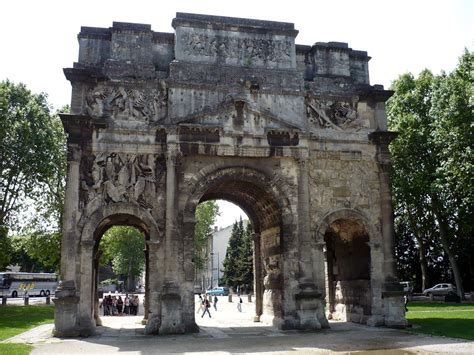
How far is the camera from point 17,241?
38125mm

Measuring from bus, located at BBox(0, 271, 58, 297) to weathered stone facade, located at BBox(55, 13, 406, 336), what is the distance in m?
34.9

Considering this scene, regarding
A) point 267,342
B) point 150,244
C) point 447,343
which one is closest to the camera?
point 447,343

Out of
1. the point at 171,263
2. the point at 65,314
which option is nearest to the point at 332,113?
the point at 171,263

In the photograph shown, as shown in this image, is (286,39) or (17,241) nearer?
(286,39)

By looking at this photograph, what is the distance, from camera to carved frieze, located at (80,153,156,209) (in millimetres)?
17312

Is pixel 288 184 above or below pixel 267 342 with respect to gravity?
above

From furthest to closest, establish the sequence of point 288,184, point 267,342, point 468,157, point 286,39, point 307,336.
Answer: point 468,157, point 286,39, point 288,184, point 307,336, point 267,342

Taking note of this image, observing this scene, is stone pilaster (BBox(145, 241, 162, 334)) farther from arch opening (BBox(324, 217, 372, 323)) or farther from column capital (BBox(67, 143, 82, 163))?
arch opening (BBox(324, 217, 372, 323))

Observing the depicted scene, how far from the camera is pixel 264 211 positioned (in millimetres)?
20328

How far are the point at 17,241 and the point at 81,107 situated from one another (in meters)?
24.3

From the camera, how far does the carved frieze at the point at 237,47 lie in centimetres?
1900

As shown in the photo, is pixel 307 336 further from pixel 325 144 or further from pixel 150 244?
pixel 325 144

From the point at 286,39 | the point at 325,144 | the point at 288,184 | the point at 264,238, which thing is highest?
the point at 286,39

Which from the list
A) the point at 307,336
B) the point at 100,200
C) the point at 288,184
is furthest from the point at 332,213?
the point at 100,200
